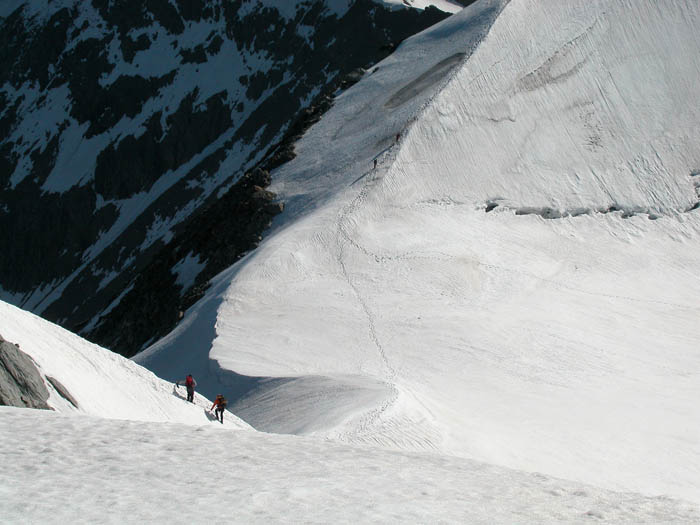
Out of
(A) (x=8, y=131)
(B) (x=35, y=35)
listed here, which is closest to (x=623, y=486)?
(A) (x=8, y=131)

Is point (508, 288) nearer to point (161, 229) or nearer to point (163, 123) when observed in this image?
point (161, 229)

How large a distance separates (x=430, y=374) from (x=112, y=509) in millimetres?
19788

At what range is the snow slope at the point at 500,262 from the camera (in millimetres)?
25891

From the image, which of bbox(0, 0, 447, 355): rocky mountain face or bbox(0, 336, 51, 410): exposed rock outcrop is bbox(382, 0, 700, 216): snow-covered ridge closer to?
bbox(0, 336, 51, 410): exposed rock outcrop

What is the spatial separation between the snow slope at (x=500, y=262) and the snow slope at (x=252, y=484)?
904cm

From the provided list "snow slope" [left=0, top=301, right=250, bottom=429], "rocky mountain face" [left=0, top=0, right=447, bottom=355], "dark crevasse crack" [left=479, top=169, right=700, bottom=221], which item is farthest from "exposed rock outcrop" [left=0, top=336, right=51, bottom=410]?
"rocky mountain face" [left=0, top=0, right=447, bottom=355]

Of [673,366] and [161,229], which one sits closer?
[673,366]

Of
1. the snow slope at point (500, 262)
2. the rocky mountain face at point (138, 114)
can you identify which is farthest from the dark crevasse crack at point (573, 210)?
the rocky mountain face at point (138, 114)

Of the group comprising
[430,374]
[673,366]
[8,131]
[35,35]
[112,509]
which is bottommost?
[673,366]

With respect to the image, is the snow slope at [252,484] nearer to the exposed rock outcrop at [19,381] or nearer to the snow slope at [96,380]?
the exposed rock outcrop at [19,381]

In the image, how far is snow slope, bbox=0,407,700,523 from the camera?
10.3 meters

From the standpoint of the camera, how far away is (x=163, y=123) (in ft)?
401

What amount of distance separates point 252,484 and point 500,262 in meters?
29.7

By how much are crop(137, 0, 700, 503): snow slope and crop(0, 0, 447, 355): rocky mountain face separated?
4756 cm
